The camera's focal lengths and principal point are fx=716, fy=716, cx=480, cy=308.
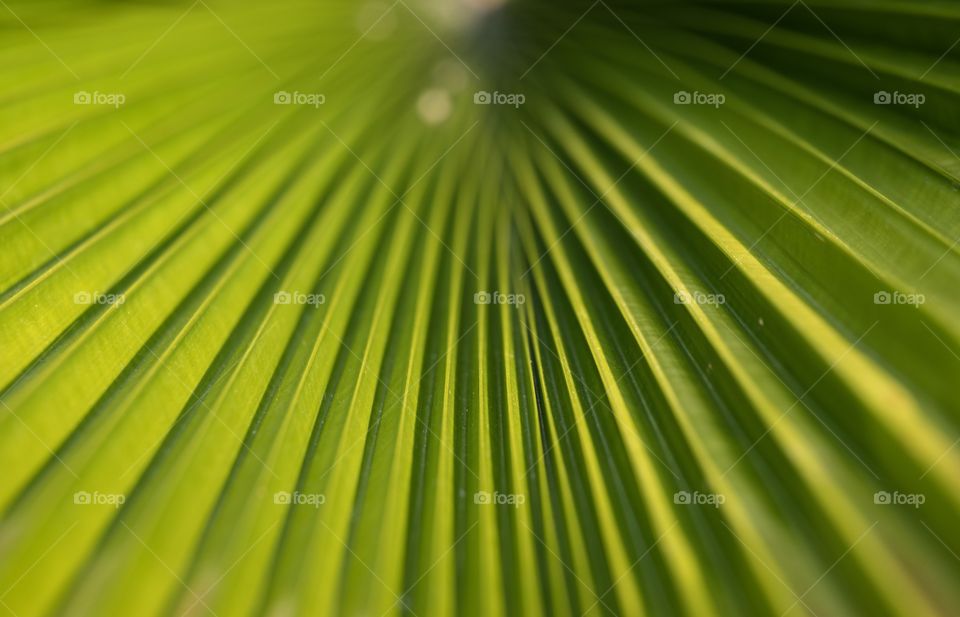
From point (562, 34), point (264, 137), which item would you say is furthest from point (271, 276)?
point (562, 34)

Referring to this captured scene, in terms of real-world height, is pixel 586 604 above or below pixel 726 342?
below

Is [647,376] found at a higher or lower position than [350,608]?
higher

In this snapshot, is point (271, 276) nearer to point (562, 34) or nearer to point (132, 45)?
point (132, 45)

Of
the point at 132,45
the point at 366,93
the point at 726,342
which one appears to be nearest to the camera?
the point at 726,342

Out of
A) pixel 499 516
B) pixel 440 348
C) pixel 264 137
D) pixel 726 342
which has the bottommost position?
pixel 499 516

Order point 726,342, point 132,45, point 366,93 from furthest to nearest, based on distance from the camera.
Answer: point 366,93, point 132,45, point 726,342

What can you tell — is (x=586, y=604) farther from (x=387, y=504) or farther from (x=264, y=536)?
(x=264, y=536)

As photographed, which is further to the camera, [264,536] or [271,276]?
[271,276]

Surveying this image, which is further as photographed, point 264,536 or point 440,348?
point 440,348

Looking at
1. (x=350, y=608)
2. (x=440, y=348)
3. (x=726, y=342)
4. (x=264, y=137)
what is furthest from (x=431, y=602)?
(x=264, y=137)
